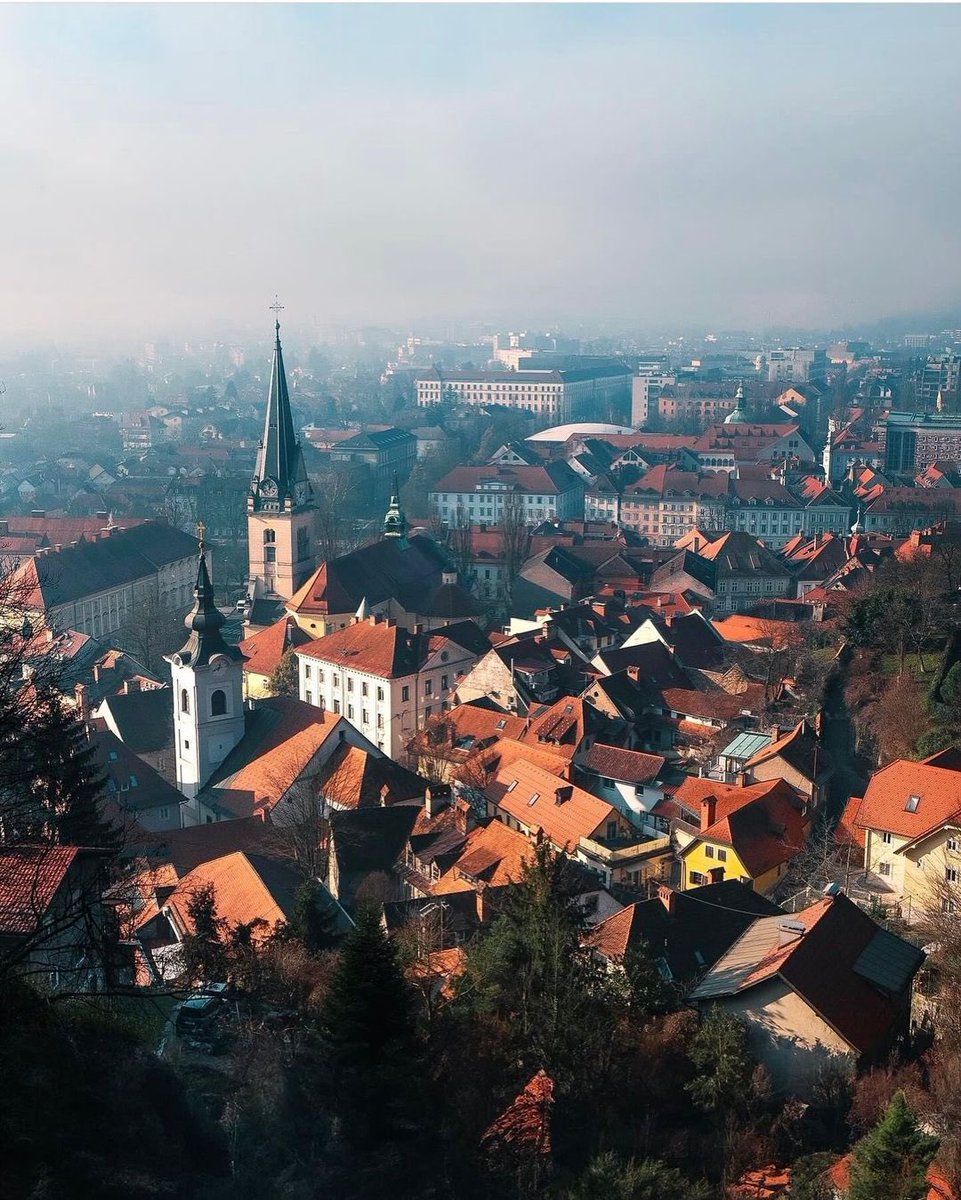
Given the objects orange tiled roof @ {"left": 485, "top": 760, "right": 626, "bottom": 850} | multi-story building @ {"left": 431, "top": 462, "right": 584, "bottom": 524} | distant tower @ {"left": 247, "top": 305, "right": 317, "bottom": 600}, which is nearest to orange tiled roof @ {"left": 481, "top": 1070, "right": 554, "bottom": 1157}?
orange tiled roof @ {"left": 485, "top": 760, "right": 626, "bottom": 850}

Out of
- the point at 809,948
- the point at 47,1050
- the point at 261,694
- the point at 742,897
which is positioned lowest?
the point at 261,694

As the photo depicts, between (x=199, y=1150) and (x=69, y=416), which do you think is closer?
(x=199, y=1150)

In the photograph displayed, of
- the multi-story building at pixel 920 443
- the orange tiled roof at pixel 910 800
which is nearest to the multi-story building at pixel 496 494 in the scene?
the multi-story building at pixel 920 443

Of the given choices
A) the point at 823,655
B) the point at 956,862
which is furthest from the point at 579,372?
the point at 956,862

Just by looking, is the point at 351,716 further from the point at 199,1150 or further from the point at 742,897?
the point at 199,1150

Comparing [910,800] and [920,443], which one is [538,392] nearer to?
[920,443]

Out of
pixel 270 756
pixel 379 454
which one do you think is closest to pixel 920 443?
pixel 379 454

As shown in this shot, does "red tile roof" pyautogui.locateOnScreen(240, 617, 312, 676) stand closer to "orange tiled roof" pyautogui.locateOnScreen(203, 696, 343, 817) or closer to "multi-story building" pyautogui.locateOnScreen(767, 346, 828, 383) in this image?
"orange tiled roof" pyautogui.locateOnScreen(203, 696, 343, 817)
